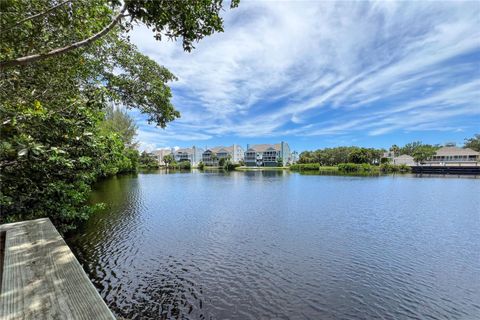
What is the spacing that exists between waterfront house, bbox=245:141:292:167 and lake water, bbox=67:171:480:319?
7491 centimetres

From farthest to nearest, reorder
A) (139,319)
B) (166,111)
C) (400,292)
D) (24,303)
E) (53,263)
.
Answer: (166,111)
(400,292)
(139,319)
(53,263)
(24,303)

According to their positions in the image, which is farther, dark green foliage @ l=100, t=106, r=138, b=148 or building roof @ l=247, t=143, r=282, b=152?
building roof @ l=247, t=143, r=282, b=152

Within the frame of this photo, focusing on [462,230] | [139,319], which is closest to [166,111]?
[139,319]

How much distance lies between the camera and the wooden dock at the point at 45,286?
5.66ft

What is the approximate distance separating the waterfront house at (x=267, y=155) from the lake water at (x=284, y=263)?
7491 cm

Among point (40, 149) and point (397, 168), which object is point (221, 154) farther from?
point (40, 149)

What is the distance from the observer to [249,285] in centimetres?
768

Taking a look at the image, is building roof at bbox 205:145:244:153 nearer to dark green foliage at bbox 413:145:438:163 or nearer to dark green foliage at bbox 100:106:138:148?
dark green foliage at bbox 100:106:138:148

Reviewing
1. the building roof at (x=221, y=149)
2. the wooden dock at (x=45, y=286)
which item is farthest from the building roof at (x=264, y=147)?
the wooden dock at (x=45, y=286)

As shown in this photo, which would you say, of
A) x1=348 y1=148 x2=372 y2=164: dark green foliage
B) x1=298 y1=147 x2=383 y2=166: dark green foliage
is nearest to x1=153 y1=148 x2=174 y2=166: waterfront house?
x1=298 y1=147 x2=383 y2=166: dark green foliage

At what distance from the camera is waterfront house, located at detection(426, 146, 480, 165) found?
223ft

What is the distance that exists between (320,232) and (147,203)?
14592 millimetres

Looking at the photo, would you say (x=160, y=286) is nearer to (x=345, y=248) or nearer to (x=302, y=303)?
(x=302, y=303)

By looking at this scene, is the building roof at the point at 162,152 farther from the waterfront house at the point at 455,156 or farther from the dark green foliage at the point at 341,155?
the waterfront house at the point at 455,156
